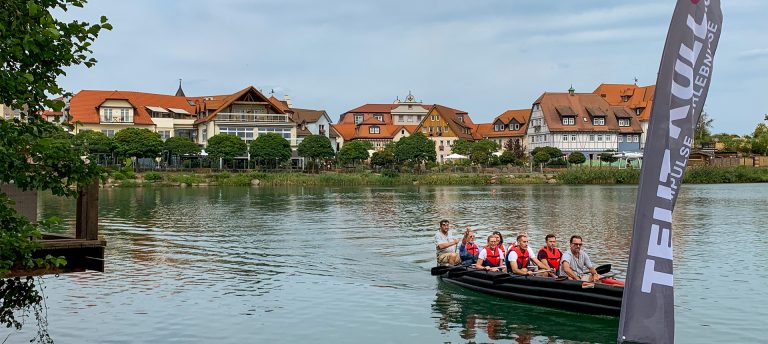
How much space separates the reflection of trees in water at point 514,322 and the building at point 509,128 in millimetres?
107980

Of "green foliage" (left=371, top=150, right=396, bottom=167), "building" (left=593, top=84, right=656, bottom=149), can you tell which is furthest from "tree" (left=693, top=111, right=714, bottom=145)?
"green foliage" (left=371, top=150, right=396, bottom=167)

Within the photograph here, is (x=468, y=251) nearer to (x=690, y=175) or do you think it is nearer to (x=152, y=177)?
(x=152, y=177)

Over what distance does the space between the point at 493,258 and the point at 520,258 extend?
4.13ft

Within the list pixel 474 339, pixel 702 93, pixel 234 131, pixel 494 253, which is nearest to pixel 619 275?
pixel 494 253

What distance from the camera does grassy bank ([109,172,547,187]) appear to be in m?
86.6

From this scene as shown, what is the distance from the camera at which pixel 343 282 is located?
23.5 metres

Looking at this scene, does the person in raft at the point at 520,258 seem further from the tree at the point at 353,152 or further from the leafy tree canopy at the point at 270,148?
the tree at the point at 353,152

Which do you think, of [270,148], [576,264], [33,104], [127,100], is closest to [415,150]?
[270,148]

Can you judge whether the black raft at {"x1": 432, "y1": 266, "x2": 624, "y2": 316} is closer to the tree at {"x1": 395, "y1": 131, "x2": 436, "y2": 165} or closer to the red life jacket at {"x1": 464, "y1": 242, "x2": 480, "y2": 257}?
the red life jacket at {"x1": 464, "y1": 242, "x2": 480, "y2": 257}

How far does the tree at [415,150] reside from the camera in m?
107

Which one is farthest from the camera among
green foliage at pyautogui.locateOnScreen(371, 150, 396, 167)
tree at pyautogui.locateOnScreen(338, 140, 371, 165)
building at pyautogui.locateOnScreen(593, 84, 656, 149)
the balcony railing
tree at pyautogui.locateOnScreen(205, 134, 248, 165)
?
building at pyautogui.locateOnScreen(593, 84, 656, 149)

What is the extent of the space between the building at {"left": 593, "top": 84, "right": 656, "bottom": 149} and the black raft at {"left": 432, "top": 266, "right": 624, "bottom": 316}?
337 feet

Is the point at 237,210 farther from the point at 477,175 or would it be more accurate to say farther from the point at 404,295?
the point at 477,175

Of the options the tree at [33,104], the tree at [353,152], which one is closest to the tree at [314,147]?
the tree at [353,152]
